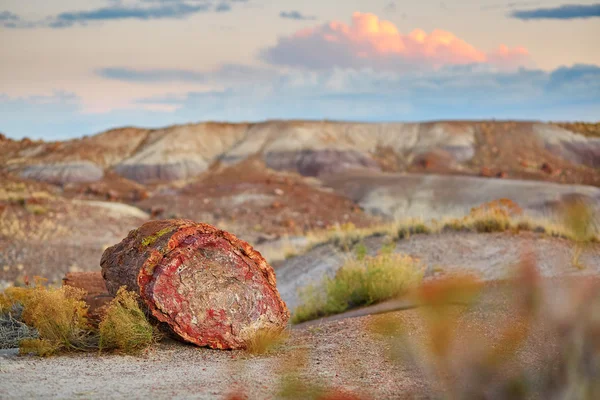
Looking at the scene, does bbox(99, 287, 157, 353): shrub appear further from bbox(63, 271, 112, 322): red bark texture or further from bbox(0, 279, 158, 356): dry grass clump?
bbox(63, 271, 112, 322): red bark texture

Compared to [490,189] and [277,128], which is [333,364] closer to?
[490,189]

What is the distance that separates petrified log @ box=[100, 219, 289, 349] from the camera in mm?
7117

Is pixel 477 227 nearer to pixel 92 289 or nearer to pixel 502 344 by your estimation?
pixel 92 289

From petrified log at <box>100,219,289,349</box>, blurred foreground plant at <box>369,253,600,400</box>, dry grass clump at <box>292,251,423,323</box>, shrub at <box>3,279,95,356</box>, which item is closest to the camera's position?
blurred foreground plant at <box>369,253,600,400</box>

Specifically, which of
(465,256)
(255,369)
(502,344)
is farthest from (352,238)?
(502,344)

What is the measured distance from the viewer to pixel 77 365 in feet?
20.8

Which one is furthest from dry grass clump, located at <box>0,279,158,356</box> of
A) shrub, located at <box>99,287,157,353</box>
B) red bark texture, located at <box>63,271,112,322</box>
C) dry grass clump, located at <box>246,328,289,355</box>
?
dry grass clump, located at <box>246,328,289,355</box>

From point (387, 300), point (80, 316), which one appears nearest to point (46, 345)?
point (80, 316)

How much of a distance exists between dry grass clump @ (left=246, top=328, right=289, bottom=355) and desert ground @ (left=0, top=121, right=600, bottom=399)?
0.13 meters

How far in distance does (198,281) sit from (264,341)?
98 centimetres

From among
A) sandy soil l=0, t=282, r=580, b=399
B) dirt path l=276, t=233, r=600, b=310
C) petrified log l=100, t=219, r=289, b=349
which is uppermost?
petrified log l=100, t=219, r=289, b=349

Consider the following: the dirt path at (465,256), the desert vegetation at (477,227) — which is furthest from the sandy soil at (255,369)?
the desert vegetation at (477,227)

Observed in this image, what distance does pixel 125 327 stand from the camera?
694 cm

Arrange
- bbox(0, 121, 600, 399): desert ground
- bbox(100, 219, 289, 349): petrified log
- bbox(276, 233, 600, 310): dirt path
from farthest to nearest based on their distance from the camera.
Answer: bbox(276, 233, 600, 310): dirt path < bbox(100, 219, 289, 349): petrified log < bbox(0, 121, 600, 399): desert ground
